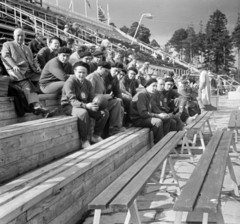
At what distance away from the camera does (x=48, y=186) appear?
2631 mm

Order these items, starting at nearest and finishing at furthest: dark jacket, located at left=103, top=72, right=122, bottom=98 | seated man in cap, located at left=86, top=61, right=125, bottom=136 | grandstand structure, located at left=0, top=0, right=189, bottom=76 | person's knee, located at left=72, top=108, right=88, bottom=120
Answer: person's knee, located at left=72, top=108, right=88, bottom=120 < seated man in cap, located at left=86, top=61, right=125, bottom=136 < dark jacket, located at left=103, top=72, right=122, bottom=98 < grandstand structure, located at left=0, top=0, right=189, bottom=76

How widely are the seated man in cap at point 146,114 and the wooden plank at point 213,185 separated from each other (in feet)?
7.63

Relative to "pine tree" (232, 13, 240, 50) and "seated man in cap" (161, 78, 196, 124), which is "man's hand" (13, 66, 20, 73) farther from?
"pine tree" (232, 13, 240, 50)

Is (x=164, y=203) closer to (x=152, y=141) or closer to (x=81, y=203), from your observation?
(x=81, y=203)

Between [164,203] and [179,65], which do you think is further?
[179,65]

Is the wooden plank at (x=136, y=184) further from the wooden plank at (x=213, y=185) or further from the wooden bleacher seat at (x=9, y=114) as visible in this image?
the wooden bleacher seat at (x=9, y=114)

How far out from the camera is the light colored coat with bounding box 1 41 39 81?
4.97 meters

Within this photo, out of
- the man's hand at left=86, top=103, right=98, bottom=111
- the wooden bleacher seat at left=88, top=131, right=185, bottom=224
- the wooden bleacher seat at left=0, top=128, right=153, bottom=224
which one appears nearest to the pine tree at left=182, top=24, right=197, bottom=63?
the man's hand at left=86, top=103, right=98, bottom=111

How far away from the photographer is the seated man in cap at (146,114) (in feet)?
20.4

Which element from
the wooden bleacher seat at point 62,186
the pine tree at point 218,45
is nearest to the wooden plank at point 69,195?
the wooden bleacher seat at point 62,186

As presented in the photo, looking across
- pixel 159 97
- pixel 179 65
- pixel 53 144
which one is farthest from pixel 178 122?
pixel 179 65

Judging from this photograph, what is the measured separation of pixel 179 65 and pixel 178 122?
29064 millimetres

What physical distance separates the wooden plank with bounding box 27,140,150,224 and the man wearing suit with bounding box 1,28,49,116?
130 cm

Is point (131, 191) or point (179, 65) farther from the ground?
point (179, 65)
